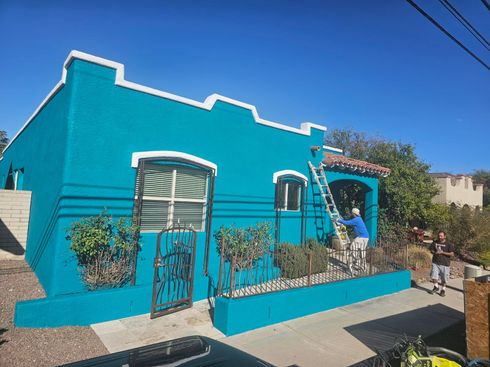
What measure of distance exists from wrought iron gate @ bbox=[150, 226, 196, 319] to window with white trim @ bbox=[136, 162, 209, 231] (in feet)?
1.14

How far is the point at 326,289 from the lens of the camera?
6734 mm

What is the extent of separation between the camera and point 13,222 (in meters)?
8.58

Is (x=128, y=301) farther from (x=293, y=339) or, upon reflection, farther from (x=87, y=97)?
(x=87, y=97)

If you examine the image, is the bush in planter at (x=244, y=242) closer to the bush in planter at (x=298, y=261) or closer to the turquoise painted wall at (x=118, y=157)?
the turquoise painted wall at (x=118, y=157)

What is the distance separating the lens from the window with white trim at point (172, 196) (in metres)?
6.65

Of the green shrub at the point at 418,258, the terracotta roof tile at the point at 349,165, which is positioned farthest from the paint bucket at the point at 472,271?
the terracotta roof tile at the point at 349,165

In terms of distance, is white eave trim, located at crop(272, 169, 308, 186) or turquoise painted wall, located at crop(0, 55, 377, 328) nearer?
turquoise painted wall, located at crop(0, 55, 377, 328)

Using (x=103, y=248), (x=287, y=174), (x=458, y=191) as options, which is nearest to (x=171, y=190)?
(x=103, y=248)

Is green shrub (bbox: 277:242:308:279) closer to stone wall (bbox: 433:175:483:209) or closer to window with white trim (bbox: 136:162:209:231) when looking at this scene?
window with white trim (bbox: 136:162:209:231)

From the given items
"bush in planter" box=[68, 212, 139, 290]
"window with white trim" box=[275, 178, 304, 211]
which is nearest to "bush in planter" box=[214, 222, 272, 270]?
"window with white trim" box=[275, 178, 304, 211]

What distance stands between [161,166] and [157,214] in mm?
991

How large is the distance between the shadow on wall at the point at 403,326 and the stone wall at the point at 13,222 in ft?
27.2

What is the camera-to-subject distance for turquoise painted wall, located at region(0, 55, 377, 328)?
573cm

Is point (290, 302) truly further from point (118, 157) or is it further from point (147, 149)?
point (118, 157)
